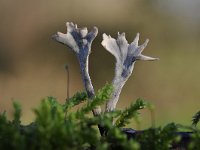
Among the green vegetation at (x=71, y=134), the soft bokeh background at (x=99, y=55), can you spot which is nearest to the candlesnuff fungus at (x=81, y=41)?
the green vegetation at (x=71, y=134)

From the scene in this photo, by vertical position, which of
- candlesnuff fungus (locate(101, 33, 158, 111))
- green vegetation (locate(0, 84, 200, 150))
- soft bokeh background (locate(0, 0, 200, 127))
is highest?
soft bokeh background (locate(0, 0, 200, 127))

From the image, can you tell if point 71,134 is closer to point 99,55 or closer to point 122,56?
point 122,56

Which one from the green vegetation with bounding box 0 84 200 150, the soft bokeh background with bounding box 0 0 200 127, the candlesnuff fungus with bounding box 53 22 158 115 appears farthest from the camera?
the soft bokeh background with bounding box 0 0 200 127

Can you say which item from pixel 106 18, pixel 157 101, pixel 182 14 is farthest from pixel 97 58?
pixel 182 14

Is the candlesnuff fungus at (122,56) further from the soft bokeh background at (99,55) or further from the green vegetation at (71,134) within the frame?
the soft bokeh background at (99,55)

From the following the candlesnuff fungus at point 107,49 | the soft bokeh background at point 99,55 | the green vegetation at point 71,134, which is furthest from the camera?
the soft bokeh background at point 99,55

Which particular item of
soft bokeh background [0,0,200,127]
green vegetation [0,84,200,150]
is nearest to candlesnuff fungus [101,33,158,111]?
green vegetation [0,84,200,150]

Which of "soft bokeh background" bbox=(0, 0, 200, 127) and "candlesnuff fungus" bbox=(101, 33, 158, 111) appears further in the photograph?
"soft bokeh background" bbox=(0, 0, 200, 127)

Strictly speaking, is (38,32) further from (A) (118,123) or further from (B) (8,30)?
(A) (118,123)

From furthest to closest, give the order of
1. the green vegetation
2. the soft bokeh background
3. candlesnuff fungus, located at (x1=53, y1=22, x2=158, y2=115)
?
1. the soft bokeh background
2. candlesnuff fungus, located at (x1=53, y1=22, x2=158, y2=115)
3. the green vegetation

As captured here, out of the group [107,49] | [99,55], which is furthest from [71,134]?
[99,55]

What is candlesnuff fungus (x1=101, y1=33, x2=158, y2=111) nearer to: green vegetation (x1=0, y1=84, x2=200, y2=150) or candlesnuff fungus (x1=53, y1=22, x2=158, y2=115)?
candlesnuff fungus (x1=53, y1=22, x2=158, y2=115)
